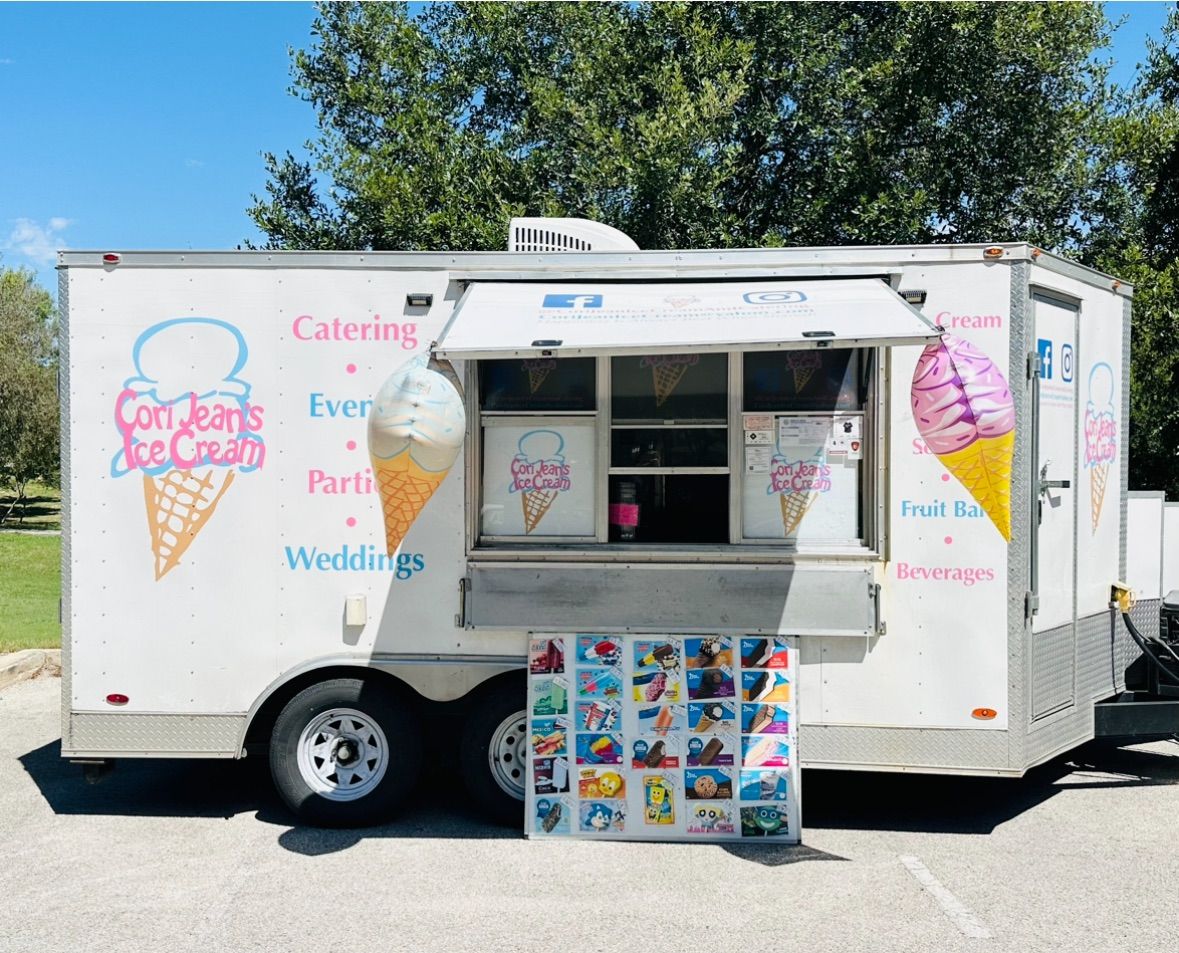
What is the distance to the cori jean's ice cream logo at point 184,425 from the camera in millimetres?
5367

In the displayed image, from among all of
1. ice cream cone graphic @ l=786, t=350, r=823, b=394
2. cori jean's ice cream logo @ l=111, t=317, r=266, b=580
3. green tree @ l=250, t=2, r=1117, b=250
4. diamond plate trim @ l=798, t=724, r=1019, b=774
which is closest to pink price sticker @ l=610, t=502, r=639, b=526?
ice cream cone graphic @ l=786, t=350, r=823, b=394

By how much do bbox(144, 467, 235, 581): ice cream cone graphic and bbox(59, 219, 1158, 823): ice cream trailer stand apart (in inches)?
0.6

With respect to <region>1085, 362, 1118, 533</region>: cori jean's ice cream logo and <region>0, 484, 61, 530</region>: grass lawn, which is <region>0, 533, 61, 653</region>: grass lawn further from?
<region>1085, 362, 1118, 533</region>: cori jean's ice cream logo

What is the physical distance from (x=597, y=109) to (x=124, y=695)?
32.9ft

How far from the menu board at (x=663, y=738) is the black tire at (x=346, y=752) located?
2.18ft

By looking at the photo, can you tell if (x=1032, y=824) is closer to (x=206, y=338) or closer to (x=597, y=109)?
(x=206, y=338)

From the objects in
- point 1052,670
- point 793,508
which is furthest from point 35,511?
point 1052,670

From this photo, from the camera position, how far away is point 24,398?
26.0 m

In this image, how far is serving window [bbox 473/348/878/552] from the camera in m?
5.27

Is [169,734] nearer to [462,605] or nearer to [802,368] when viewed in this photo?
[462,605]

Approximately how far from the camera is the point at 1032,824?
5.53 metres

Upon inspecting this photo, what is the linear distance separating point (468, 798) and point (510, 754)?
427 mm

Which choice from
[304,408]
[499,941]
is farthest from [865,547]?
[304,408]

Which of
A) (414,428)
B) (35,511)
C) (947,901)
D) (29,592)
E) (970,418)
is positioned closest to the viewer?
(947,901)
